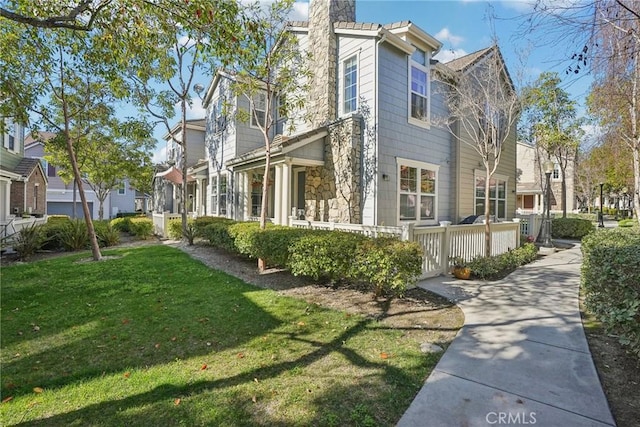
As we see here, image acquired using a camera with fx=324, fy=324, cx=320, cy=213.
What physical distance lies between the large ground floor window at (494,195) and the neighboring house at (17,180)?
19.2 metres

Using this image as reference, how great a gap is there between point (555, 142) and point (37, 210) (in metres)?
30.0

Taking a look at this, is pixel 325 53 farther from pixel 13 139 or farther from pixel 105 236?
pixel 13 139

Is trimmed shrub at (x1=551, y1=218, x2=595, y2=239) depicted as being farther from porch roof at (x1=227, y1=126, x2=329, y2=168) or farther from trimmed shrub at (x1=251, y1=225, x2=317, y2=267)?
trimmed shrub at (x1=251, y1=225, x2=317, y2=267)

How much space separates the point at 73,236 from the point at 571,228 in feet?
74.3

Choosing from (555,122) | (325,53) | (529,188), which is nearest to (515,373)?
(325,53)

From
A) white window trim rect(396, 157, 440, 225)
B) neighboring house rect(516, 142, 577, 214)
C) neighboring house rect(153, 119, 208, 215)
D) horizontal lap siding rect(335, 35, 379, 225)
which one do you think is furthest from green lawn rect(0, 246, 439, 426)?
neighboring house rect(516, 142, 577, 214)

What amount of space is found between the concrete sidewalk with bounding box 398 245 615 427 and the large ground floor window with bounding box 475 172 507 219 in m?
8.33

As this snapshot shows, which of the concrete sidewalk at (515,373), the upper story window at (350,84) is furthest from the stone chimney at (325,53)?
the concrete sidewalk at (515,373)

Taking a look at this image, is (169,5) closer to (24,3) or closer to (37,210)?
(24,3)

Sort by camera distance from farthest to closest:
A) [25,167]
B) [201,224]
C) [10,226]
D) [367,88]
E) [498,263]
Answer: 1. [25,167]
2. [201,224]
3. [10,226]
4. [367,88]
5. [498,263]

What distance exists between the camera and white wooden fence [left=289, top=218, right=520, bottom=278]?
7.06 metres

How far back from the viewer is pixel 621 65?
5.62 m

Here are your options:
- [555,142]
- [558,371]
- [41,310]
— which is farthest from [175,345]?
[555,142]

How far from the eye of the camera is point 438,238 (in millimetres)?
7711
